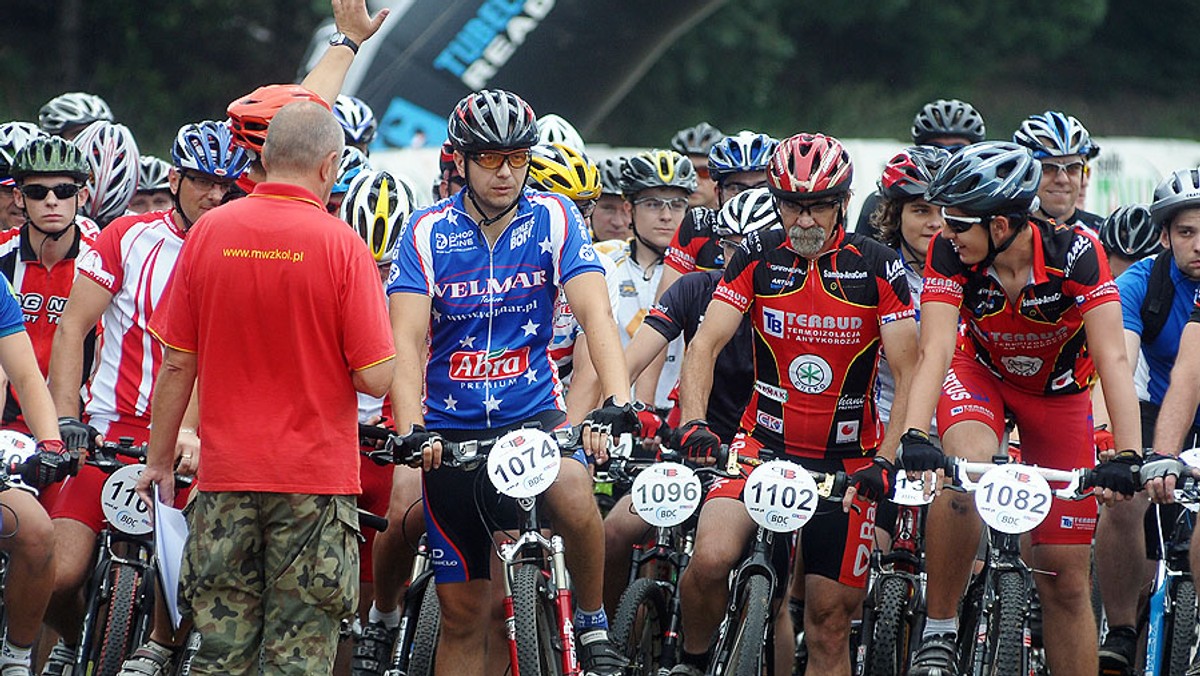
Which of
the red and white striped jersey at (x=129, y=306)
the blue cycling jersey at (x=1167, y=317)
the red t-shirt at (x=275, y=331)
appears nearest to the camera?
the red t-shirt at (x=275, y=331)

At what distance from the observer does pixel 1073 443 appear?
24.8ft

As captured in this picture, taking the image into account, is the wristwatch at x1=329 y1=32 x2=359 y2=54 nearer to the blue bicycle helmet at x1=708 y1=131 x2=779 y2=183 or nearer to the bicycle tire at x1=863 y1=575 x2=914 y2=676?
the bicycle tire at x1=863 y1=575 x2=914 y2=676

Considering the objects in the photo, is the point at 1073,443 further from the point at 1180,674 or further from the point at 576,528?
the point at 576,528

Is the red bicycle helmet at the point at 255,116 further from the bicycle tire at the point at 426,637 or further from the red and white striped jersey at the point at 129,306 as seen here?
the bicycle tire at the point at 426,637

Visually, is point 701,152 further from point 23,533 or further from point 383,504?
point 23,533

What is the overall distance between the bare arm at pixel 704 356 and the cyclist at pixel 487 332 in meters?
0.58

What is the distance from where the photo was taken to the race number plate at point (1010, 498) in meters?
6.40

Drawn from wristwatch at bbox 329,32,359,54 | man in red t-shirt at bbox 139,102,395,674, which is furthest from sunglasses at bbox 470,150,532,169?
man in red t-shirt at bbox 139,102,395,674

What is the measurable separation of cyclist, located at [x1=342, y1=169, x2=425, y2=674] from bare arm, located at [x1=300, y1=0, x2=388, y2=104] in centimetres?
50

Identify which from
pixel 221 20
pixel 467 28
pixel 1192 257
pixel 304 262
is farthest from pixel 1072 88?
pixel 304 262

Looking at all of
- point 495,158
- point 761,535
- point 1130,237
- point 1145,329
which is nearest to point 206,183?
point 495,158

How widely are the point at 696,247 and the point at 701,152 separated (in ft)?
11.2

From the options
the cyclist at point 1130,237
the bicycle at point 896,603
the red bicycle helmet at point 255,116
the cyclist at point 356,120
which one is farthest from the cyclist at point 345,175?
the cyclist at point 1130,237

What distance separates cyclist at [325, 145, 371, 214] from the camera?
8188 millimetres
